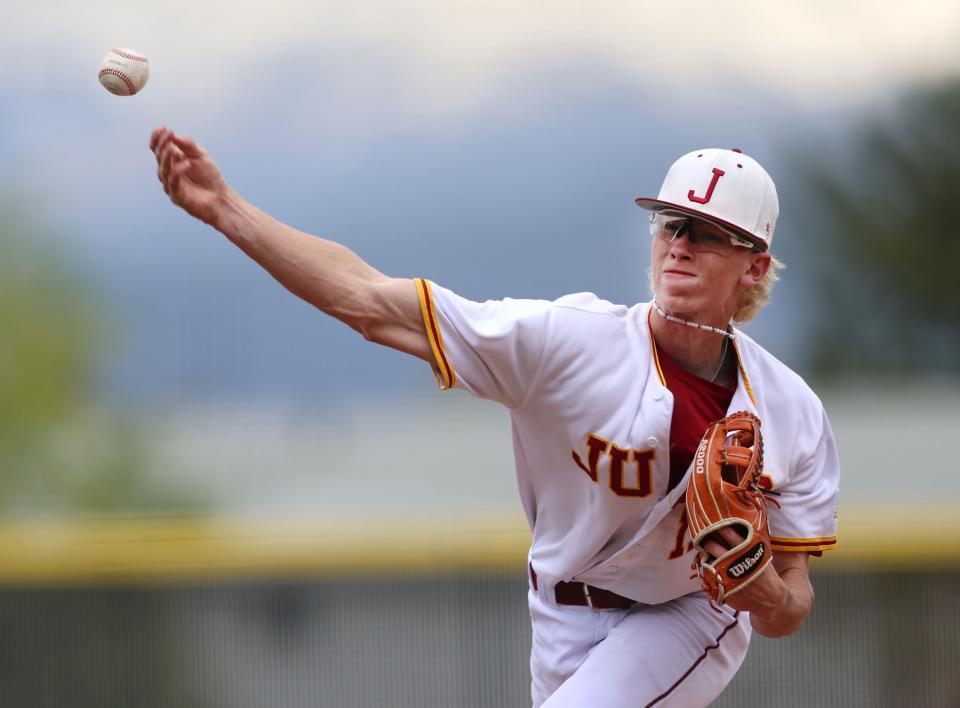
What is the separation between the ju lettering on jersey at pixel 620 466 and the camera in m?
2.98

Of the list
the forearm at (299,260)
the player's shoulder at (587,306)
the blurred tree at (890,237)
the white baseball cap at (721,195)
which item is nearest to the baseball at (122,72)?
the forearm at (299,260)

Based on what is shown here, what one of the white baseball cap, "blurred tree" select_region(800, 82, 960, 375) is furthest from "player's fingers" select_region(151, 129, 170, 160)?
"blurred tree" select_region(800, 82, 960, 375)

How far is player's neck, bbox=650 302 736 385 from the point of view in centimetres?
314

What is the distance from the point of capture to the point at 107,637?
7.13 metres

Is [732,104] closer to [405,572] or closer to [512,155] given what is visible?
[512,155]

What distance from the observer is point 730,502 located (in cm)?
285

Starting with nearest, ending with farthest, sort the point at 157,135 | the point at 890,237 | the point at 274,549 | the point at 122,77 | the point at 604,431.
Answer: the point at 157,135 → the point at 604,431 → the point at 122,77 → the point at 274,549 → the point at 890,237

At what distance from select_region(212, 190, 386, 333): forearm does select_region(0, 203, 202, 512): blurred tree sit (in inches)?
383

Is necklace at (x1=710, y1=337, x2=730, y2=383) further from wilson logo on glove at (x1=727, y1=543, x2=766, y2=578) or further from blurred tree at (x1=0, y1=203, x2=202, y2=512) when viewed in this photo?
blurred tree at (x1=0, y1=203, x2=202, y2=512)

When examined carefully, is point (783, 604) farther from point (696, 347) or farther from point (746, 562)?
point (696, 347)

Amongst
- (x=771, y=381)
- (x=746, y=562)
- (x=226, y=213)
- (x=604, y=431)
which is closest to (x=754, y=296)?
(x=771, y=381)

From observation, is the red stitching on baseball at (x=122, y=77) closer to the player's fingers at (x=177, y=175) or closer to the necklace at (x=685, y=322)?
the player's fingers at (x=177, y=175)

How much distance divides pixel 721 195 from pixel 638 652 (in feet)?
3.53

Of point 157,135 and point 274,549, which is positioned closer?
point 157,135
